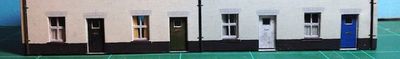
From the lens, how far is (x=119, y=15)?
16.4 metres

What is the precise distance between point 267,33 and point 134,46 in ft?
13.0

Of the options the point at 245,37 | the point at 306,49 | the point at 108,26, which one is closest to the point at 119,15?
the point at 108,26

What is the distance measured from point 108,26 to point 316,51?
20.1ft

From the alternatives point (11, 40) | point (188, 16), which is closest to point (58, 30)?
point (188, 16)

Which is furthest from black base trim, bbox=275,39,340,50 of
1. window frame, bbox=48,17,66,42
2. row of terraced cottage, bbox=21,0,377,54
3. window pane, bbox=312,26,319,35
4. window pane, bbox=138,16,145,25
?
window frame, bbox=48,17,66,42

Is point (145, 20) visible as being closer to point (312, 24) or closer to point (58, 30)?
point (58, 30)

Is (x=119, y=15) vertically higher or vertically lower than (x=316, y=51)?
higher

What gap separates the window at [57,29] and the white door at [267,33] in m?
5.79

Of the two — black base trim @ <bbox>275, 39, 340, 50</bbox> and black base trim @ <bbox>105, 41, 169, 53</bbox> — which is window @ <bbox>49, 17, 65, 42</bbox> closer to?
black base trim @ <bbox>105, 41, 169, 53</bbox>

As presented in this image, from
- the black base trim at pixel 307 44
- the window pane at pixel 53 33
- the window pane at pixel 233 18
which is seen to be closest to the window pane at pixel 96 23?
the window pane at pixel 53 33

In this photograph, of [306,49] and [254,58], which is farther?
[306,49]

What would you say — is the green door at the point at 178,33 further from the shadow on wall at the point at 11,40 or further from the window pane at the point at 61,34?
the shadow on wall at the point at 11,40

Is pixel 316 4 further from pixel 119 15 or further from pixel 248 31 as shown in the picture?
pixel 119 15

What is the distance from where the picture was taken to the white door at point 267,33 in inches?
672
